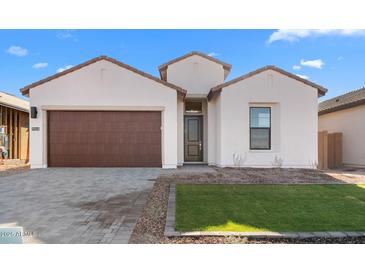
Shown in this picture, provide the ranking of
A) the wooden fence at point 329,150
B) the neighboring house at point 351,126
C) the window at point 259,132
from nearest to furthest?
the window at point 259,132, the neighboring house at point 351,126, the wooden fence at point 329,150

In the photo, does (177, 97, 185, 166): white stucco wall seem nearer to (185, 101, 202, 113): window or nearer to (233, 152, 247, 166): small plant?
(185, 101, 202, 113): window

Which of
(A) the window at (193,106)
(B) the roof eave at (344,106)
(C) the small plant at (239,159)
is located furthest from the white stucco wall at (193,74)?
(B) the roof eave at (344,106)

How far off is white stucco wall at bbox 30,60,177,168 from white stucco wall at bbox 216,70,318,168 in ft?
8.03

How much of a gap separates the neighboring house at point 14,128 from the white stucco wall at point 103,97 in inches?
210

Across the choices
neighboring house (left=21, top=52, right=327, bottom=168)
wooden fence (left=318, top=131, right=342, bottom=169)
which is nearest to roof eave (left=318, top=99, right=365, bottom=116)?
wooden fence (left=318, top=131, right=342, bottom=169)

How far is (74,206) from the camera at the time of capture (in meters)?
5.65

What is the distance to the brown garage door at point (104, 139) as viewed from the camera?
1198 centimetres

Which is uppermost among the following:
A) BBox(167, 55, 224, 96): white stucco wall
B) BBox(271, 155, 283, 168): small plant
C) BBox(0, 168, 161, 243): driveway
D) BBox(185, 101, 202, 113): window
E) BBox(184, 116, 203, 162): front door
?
BBox(167, 55, 224, 96): white stucco wall

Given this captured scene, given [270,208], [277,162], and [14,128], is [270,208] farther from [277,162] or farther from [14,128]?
[14,128]

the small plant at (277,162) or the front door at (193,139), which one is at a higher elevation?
the front door at (193,139)

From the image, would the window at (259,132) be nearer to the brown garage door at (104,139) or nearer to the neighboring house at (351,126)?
the brown garage door at (104,139)

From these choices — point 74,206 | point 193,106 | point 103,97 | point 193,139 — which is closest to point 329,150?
point 193,139

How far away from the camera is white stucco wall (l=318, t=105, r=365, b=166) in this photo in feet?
43.5
